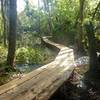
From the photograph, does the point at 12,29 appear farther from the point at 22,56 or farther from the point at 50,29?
the point at 50,29

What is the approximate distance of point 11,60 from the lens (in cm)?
1222

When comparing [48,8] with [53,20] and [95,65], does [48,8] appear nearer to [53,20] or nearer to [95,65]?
[53,20]

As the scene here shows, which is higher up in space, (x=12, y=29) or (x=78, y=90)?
(x=12, y=29)

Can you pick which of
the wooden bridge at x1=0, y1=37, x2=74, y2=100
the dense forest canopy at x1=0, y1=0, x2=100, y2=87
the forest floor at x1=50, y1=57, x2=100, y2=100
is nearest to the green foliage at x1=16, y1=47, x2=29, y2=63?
the dense forest canopy at x1=0, y1=0, x2=100, y2=87

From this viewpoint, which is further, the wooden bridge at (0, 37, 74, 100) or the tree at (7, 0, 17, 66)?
the tree at (7, 0, 17, 66)

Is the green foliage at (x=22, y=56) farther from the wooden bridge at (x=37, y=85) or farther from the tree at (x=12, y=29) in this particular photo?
the wooden bridge at (x=37, y=85)

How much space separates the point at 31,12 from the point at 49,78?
3522 cm

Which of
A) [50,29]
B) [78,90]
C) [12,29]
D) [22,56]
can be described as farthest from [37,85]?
[50,29]

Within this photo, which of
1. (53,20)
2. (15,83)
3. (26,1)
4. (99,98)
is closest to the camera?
(15,83)

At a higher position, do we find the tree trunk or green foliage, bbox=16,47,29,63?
the tree trunk

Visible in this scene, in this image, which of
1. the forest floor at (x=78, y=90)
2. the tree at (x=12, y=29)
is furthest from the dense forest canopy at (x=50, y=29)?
the forest floor at (x=78, y=90)

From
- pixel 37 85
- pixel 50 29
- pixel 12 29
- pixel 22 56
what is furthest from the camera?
pixel 50 29

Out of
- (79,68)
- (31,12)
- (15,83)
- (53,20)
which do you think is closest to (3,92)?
(15,83)

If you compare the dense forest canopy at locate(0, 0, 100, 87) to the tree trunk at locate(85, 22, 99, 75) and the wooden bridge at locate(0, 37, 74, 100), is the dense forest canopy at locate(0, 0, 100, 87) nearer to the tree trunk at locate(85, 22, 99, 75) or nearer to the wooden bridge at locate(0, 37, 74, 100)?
the tree trunk at locate(85, 22, 99, 75)
